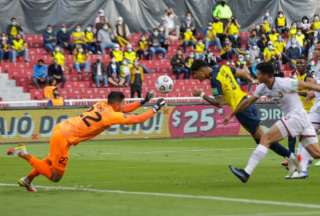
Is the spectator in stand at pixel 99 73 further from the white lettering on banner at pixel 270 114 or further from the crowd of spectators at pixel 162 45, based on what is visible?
the white lettering on banner at pixel 270 114

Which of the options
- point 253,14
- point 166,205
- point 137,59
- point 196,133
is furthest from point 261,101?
point 166,205

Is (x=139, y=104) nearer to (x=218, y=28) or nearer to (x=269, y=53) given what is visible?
(x=269, y=53)

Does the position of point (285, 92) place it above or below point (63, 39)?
Result: below

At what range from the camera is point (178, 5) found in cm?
5166

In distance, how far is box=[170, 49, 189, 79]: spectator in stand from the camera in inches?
1821

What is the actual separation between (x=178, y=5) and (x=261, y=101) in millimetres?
15450

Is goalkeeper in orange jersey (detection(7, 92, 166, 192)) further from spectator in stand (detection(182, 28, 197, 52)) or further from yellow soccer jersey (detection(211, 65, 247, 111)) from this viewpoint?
spectator in stand (detection(182, 28, 197, 52))

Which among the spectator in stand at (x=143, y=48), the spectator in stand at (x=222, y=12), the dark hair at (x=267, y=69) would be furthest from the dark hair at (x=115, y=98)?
the spectator in stand at (x=222, y=12)

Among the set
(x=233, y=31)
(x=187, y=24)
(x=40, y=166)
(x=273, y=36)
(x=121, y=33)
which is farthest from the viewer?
(x=273, y=36)

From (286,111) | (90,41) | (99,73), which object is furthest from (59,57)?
(286,111)

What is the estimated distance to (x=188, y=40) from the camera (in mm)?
49094

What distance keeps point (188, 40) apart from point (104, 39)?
15.0 feet

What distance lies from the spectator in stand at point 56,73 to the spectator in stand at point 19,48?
2.18m

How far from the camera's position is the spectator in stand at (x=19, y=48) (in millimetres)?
43688
